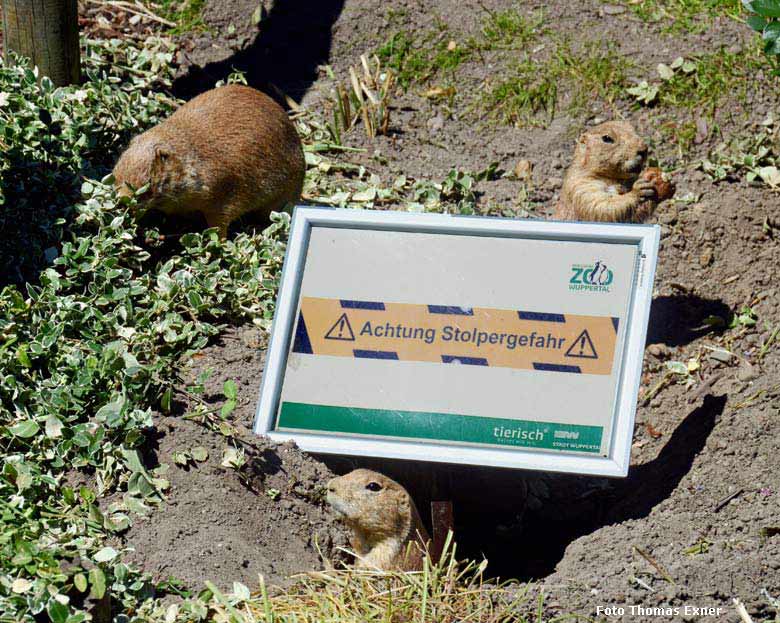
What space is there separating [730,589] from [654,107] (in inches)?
138

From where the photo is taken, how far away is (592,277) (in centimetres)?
370

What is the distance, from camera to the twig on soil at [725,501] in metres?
3.64

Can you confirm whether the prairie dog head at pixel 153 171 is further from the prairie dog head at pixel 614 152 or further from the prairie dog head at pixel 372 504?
the prairie dog head at pixel 614 152

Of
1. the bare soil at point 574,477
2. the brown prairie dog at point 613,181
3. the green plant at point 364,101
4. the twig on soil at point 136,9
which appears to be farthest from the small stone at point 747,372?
the twig on soil at point 136,9

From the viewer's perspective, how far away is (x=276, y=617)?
10.2 feet

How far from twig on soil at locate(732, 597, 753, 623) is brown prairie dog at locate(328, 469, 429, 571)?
1147 mm

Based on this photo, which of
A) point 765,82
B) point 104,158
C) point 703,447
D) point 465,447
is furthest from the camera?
point 765,82

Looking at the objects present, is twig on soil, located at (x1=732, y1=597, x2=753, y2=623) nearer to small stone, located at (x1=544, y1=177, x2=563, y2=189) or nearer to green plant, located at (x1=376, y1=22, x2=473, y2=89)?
small stone, located at (x1=544, y1=177, x2=563, y2=189)

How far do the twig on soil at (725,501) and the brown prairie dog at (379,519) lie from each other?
114cm

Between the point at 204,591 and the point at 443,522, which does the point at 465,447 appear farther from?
the point at 204,591

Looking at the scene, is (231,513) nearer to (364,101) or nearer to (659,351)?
(659,351)

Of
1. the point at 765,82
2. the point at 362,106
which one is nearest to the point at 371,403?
the point at 362,106

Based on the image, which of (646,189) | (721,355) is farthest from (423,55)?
(721,355)

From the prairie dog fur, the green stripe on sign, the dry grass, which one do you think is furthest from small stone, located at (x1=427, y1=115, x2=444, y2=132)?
the dry grass
